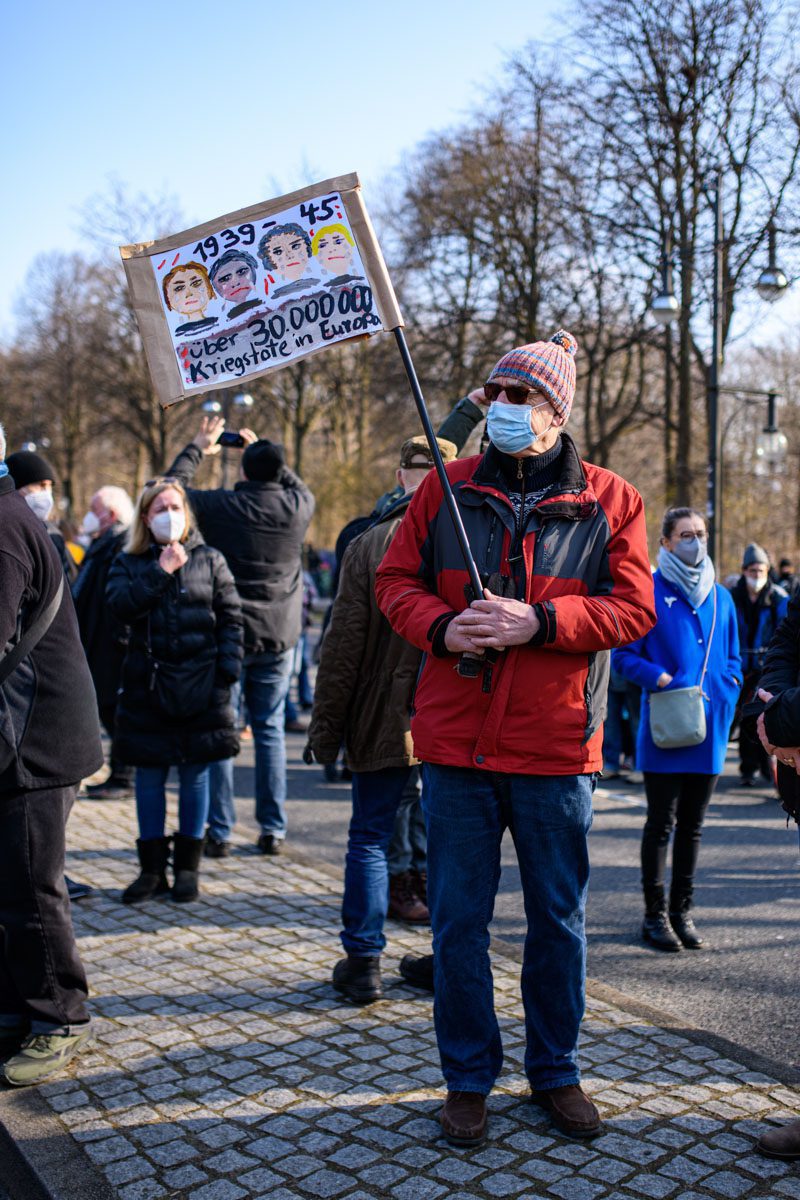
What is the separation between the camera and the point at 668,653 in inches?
208

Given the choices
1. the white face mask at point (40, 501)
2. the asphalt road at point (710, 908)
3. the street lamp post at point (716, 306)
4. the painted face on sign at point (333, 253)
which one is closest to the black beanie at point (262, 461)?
the white face mask at point (40, 501)

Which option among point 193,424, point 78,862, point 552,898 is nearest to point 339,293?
point 552,898

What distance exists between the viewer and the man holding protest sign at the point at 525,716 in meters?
3.27

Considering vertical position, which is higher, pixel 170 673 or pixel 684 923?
pixel 170 673

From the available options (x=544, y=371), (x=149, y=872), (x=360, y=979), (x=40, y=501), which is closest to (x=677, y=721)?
(x=360, y=979)

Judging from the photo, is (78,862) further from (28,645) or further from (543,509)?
(543,509)

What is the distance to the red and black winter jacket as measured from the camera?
10.7 feet

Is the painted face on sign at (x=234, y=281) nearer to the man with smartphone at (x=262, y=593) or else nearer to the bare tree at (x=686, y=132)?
the man with smartphone at (x=262, y=593)

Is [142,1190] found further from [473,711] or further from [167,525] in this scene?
[167,525]

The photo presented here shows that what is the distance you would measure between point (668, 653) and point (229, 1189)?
3.05 metres

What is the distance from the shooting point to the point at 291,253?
3.53m

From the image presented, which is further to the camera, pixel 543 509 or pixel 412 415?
pixel 412 415

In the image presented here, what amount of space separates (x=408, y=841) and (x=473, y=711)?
7.86 ft

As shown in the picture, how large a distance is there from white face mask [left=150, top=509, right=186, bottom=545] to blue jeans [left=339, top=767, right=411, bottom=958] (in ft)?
5.54
